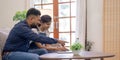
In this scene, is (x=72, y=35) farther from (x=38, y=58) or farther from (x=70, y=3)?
(x=38, y=58)

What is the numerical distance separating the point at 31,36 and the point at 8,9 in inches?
137

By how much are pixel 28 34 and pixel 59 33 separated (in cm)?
336

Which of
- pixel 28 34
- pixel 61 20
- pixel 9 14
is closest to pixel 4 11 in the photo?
pixel 9 14

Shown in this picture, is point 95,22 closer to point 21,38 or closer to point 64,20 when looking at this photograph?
point 64,20

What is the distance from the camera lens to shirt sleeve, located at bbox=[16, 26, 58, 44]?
114 inches

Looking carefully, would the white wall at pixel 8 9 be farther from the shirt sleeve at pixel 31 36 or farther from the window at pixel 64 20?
the shirt sleeve at pixel 31 36

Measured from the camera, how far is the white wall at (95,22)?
5.29 metres

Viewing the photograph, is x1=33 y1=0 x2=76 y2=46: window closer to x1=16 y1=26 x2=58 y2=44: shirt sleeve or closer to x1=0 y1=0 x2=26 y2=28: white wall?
x1=0 y1=0 x2=26 y2=28: white wall

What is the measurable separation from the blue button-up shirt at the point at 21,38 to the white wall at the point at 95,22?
255cm
